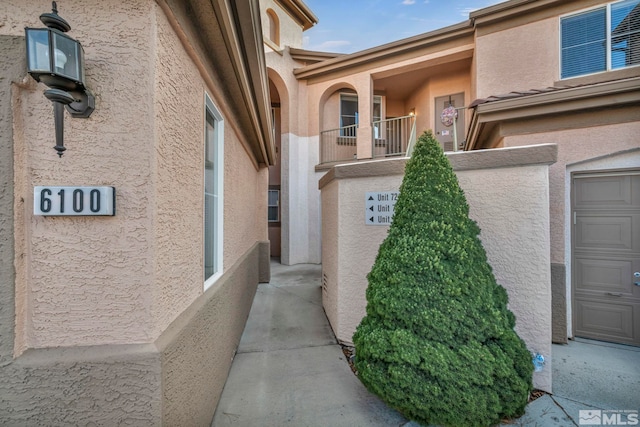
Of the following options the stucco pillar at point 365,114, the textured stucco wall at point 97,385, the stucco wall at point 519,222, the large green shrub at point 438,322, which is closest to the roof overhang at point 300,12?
the stucco pillar at point 365,114

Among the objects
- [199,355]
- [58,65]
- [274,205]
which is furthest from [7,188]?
[274,205]

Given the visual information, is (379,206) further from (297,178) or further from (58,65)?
(297,178)

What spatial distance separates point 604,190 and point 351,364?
16.4 feet

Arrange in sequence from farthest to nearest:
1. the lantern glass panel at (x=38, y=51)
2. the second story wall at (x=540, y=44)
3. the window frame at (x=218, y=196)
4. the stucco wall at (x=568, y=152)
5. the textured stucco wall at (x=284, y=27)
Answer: the textured stucco wall at (x=284, y=27) < the second story wall at (x=540, y=44) < the stucco wall at (x=568, y=152) < the window frame at (x=218, y=196) < the lantern glass panel at (x=38, y=51)

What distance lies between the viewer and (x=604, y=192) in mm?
4359

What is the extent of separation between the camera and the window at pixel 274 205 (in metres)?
13.1

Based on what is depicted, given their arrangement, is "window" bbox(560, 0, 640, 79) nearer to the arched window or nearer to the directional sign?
the directional sign

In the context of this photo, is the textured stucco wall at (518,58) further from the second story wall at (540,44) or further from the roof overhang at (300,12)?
the roof overhang at (300,12)

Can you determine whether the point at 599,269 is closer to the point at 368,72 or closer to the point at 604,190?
the point at 604,190

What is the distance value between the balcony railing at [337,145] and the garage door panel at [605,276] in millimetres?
8473

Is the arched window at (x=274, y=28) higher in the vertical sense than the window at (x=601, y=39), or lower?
higher

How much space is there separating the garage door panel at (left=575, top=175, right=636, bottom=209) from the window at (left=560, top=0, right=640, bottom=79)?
3134 mm

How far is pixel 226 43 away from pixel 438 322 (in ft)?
11.6

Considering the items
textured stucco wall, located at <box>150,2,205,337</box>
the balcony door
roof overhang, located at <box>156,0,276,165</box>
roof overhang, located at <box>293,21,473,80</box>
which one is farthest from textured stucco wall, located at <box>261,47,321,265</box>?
textured stucco wall, located at <box>150,2,205,337</box>
